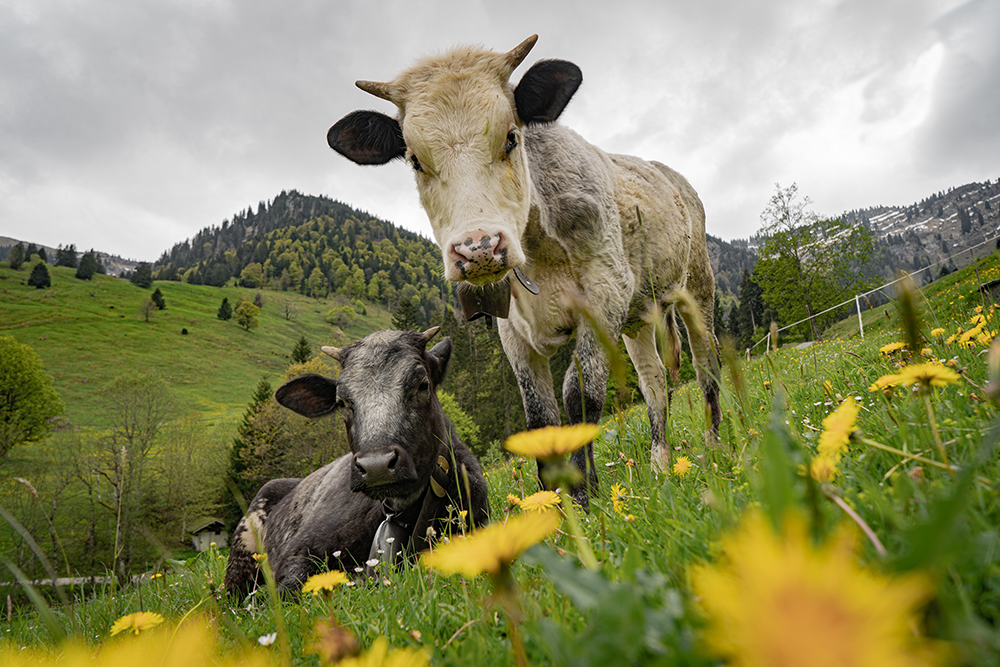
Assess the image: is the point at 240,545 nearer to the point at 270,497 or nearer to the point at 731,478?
the point at 270,497

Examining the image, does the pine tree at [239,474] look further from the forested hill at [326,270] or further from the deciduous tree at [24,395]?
the forested hill at [326,270]

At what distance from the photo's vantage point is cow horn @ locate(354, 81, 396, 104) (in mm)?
4172

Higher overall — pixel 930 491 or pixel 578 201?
pixel 578 201

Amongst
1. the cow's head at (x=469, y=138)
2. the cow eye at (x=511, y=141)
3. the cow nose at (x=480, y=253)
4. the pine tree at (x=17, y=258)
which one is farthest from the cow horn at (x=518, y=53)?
the pine tree at (x=17, y=258)

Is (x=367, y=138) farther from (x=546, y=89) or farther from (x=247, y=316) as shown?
(x=247, y=316)

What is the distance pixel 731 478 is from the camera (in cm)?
209

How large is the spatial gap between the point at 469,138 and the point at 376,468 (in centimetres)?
262

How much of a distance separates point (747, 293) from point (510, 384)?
57.1 meters

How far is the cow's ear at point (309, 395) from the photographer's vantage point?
5074mm

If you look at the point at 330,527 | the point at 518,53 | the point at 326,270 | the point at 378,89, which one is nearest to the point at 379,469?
the point at 330,527

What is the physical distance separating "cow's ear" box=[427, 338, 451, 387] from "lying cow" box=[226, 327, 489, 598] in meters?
0.01

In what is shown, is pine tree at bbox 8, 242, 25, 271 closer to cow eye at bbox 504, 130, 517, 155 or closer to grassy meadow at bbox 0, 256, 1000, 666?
cow eye at bbox 504, 130, 517, 155

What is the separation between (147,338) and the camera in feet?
306

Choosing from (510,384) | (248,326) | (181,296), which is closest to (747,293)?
(510,384)
